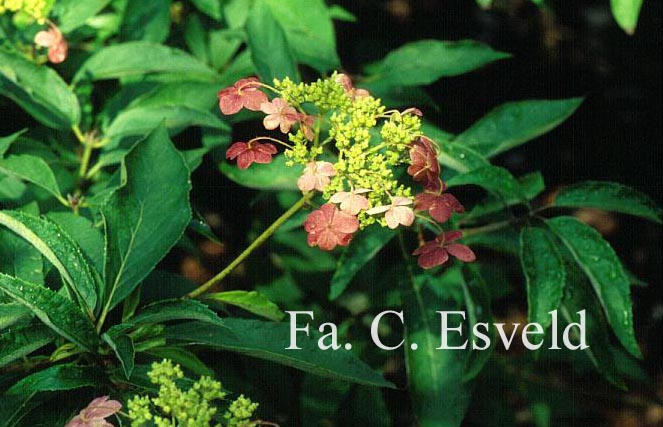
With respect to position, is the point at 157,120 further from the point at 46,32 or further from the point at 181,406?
the point at 181,406

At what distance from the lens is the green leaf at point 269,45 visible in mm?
1718

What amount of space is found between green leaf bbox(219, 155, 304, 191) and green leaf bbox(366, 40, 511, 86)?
1.07ft

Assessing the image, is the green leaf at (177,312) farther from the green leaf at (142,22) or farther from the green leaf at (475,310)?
the green leaf at (142,22)

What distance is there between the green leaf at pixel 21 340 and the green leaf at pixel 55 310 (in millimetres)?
33

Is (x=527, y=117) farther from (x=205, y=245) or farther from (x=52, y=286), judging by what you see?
(x=205, y=245)

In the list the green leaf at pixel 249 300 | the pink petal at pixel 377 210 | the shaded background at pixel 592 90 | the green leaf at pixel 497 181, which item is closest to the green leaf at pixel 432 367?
the green leaf at pixel 497 181

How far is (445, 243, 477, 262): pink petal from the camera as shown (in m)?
1.24

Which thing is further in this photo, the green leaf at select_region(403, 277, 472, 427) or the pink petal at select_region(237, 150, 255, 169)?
the green leaf at select_region(403, 277, 472, 427)

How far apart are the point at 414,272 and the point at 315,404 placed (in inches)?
12.7

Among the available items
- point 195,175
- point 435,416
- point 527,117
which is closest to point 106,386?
point 435,416

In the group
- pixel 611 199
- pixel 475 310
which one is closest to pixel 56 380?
pixel 475 310

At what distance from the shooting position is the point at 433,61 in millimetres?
1942

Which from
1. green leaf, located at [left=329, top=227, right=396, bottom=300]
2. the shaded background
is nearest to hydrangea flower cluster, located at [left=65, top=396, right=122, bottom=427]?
green leaf, located at [left=329, top=227, right=396, bottom=300]

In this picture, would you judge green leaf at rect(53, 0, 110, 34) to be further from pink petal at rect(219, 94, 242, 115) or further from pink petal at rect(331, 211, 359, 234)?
pink petal at rect(331, 211, 359, 234)
